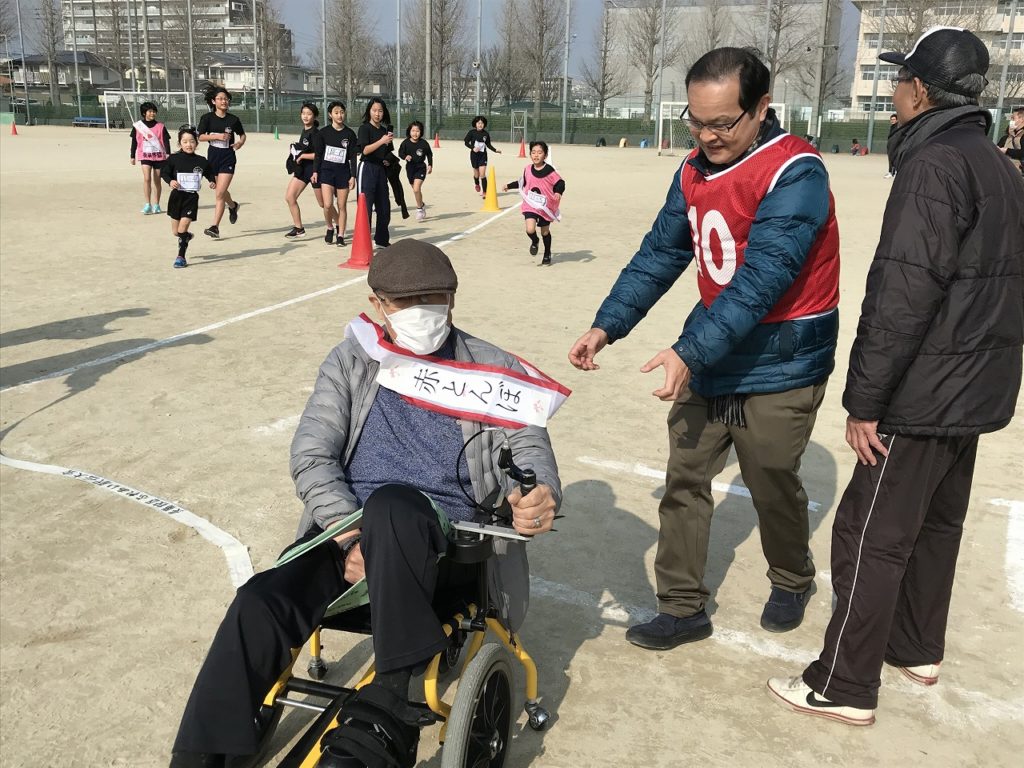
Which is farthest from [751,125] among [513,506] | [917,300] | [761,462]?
[513,506]

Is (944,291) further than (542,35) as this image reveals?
No

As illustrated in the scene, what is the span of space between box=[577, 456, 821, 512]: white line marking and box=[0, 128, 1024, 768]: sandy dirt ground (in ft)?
0.06

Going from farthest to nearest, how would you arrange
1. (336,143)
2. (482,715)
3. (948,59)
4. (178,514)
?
(336,143) → (178,514) → (948,59) → (482,715)

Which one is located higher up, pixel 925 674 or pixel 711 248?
pixel 711 248

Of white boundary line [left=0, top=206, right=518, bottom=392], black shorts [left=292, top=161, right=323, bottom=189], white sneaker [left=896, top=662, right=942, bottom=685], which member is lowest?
white sneaker [left=896, top=662, right=942, bottom=685]

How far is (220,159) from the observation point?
1338cm

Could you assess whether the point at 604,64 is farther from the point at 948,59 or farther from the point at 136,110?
the point at 948,59

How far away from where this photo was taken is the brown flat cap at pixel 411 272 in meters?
2.75

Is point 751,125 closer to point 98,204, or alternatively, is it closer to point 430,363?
point 430,363

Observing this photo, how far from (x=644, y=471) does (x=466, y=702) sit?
2923 mm

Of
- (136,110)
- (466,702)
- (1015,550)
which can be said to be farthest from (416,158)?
(136,110)

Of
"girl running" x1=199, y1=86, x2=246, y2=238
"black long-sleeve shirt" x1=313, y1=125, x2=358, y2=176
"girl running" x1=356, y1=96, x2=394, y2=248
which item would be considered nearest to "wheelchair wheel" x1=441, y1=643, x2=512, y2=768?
"girl running" x1=356, y1=96, x2=394, y2=248

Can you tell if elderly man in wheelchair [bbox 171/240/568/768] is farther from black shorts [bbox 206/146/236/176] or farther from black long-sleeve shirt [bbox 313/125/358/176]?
black shorts [bbox 206/146/236/176]

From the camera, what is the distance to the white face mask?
2.79 meters
